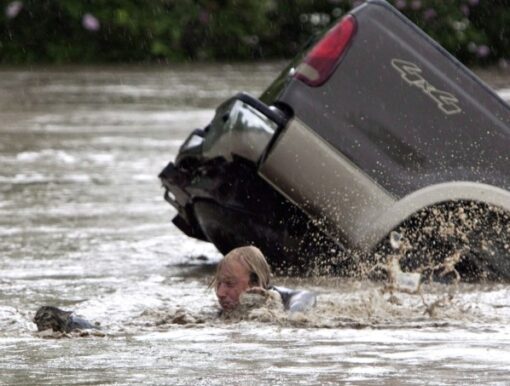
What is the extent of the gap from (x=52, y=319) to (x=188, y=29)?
20.8m

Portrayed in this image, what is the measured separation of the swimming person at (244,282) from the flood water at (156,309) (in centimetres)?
10

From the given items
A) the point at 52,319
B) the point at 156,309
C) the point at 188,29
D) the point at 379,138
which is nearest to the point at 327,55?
the point at 379,138

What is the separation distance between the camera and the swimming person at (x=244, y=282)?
745cm

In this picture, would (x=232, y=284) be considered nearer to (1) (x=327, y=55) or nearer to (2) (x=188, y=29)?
(1) (x=327, y=55)

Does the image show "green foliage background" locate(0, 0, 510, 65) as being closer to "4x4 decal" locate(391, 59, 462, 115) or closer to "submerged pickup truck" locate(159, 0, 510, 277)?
"submerged pickup truck" locate(159, 0, 510, 277)

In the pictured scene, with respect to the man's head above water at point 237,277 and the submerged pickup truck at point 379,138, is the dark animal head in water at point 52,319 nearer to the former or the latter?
the man's head above water at point 237,277

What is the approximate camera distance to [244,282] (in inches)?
295

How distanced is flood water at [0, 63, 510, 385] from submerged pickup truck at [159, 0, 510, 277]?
391 millimetres

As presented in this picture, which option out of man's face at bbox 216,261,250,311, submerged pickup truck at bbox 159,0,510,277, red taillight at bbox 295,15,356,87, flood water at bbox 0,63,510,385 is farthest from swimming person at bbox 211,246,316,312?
red taillight at bbox 295,15,356,87

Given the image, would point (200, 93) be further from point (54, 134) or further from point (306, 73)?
point (306, 73)

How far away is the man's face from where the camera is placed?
745 cm

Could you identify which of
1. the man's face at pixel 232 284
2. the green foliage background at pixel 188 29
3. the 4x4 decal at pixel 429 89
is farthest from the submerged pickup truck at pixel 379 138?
the green foliage background at pixel 188 29

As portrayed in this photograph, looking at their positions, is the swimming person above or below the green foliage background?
above

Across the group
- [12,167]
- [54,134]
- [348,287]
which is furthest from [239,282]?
[54,134]
